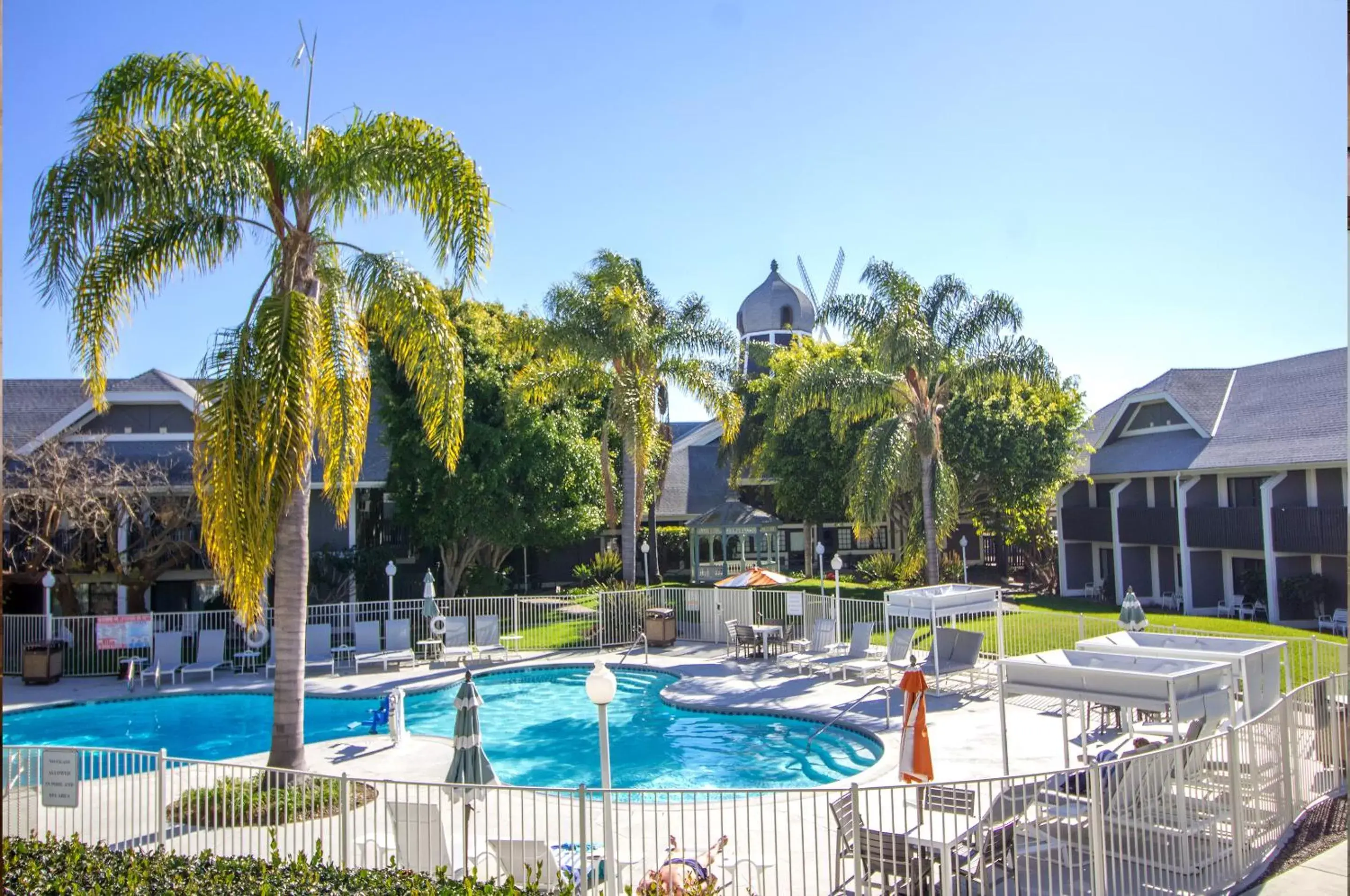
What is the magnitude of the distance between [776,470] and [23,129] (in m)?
25.1

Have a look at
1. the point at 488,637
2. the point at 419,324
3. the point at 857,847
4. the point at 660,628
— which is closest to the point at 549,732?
the point at 488,637

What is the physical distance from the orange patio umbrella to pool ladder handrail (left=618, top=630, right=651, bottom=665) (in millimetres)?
11382

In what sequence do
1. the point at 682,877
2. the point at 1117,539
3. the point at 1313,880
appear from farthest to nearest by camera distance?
the point at 1117,539 < the point at 1313,880 < the point at 682,877

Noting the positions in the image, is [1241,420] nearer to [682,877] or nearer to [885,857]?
[885,857]

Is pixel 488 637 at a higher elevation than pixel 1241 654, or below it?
below

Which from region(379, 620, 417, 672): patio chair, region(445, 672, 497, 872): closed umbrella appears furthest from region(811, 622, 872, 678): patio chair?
region(445, 672, 497, 872): closed umbrella

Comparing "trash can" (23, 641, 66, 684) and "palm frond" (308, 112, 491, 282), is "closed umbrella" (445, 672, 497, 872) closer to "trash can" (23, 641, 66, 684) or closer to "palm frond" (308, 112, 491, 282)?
"palm frond" (308, 112, 491, 282)

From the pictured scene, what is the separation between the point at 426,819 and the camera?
829cm

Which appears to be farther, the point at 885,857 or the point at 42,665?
the point at 42,665

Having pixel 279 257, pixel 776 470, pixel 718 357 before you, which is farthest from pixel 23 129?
pixel 776 470

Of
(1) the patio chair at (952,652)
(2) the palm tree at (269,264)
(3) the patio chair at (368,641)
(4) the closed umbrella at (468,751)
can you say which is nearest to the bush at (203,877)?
(4) the closed umbrella at (468,751)

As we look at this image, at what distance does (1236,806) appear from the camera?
8391 mm

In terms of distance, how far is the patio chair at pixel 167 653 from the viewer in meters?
20.0

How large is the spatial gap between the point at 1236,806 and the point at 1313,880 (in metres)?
0.85
